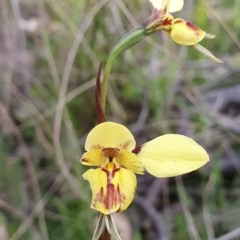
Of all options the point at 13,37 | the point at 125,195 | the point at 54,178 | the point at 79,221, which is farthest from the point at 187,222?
the point at 13,37

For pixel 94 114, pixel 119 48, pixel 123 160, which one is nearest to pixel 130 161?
pixel 123 160

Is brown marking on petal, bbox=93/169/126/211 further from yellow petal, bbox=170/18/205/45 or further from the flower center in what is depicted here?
yellow petal, bbox=170/18/205/45

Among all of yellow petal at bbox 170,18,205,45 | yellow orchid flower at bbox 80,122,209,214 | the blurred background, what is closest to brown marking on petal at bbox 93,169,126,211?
yellow orchid flower at bbox 80,122,209,214

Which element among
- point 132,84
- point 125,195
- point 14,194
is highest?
point 132,84

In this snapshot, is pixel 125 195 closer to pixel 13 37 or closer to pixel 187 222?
pixel 187 222

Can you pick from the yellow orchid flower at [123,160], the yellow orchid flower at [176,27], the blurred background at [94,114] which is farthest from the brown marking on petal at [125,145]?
the blurred background at [94,114]

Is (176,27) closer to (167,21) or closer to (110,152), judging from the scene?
(167,21)

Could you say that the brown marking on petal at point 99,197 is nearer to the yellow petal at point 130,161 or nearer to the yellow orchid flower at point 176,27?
the yellow petal at point 130,161
